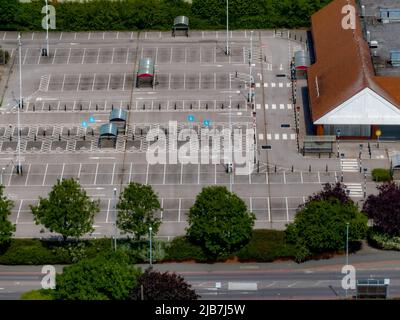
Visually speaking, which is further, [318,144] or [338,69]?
[338,69]

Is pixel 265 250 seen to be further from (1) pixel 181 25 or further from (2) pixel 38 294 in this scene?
(1) pixel 181 25

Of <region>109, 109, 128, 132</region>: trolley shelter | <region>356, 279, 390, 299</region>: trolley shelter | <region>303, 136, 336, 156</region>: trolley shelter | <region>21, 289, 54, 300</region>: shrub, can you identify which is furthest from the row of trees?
<region>356, 279, 390, 299</region>: trolley shelter

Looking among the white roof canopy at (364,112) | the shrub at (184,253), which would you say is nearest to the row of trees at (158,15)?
the white roof canopy at (364,112)

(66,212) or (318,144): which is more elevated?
(318,144)

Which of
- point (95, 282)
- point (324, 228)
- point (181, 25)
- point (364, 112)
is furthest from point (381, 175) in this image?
point (181, 25)

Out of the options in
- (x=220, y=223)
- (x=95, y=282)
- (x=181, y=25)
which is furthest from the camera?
(x=181, y=25)

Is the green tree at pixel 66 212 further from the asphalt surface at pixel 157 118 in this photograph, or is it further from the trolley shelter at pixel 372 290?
the trolley shelter at pixel 372 290
